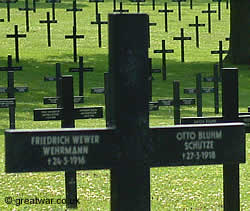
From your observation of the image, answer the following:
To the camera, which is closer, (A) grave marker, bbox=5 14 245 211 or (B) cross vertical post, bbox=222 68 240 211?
(A) grave marker, bbox=5 14 245 211

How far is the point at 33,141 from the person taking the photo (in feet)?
21.5

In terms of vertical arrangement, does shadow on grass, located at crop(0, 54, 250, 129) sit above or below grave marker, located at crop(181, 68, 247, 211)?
below

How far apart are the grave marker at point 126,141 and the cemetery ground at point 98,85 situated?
4719mm

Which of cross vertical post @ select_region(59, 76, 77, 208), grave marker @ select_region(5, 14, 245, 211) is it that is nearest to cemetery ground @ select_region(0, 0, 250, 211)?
cross vertical post @ select_region(59, 76, 77, 208)

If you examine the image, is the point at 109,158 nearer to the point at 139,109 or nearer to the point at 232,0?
the point at 139,109

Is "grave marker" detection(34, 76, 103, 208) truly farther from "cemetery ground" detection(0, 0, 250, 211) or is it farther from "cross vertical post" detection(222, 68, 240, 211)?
"cross vertical post" detection(222, 68, 240, 211)

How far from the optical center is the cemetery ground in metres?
12.7

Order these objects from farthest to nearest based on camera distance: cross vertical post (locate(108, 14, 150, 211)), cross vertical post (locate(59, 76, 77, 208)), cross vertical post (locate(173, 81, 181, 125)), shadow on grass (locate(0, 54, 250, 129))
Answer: shadow on grass (locate(0, 54, 250, 129)) → cross vertical post (locate(173, 81, 181, 125)) → cross vertical post (locate(59, 76, 77, 208)) → cross vertical post (locate(108, 14, 150, 211))

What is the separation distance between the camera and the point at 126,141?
677 cm

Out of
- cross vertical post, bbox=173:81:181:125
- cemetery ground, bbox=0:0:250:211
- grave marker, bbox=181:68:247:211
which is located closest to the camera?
grave marker, bbox=181:68:247:211

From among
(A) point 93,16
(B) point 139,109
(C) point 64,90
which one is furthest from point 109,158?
(A) point 93,16

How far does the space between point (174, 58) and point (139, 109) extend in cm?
3405

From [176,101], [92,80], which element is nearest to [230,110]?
[176,101]

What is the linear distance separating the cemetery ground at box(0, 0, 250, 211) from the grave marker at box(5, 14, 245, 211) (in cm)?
472
